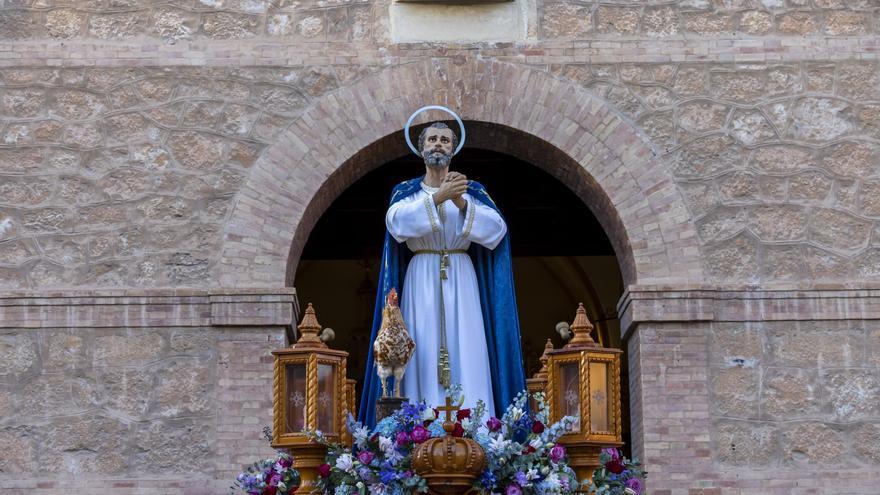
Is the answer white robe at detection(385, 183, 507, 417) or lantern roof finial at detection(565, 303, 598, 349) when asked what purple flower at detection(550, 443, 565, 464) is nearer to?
lantern roof finial at detection(565, 303, 598, 349)

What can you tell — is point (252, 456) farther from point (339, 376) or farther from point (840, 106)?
point (840, 106)

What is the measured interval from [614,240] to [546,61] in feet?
5.05

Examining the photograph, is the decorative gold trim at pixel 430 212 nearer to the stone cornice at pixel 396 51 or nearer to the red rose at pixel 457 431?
the red rose at pixel 457 431

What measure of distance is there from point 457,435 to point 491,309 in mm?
1503

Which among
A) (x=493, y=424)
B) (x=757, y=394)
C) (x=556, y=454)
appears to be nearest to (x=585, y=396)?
(x=556, y=454)

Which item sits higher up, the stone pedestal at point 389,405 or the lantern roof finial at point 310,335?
the lantern roof finial at point 310,335

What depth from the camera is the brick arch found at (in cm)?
1338

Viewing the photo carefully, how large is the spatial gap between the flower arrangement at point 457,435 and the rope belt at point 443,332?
569 mm

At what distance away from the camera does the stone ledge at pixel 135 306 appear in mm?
13188

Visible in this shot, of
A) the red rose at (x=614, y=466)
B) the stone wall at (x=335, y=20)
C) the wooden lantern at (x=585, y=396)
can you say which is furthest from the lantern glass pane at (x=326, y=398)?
the stone wall at (x=335, y=20)

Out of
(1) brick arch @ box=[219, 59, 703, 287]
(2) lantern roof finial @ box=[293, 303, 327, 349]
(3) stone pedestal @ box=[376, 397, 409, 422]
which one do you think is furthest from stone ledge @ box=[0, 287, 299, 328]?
(3) stone pedestal @ box=[376, 397, 409, 422]

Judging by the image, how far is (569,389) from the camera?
9422 millimetres

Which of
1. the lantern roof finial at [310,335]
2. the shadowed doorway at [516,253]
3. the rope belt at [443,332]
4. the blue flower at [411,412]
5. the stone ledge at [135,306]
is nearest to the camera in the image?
the blue flower at [411,412]

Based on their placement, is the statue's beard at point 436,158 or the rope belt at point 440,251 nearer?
the statue's beard at point 436,158
